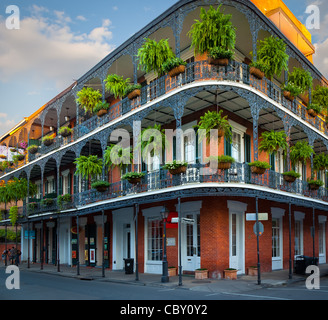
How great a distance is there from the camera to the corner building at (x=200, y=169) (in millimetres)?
15211

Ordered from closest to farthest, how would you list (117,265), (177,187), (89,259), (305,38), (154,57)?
(177,187), (154,57), (117,265), (89,259), (305,38)

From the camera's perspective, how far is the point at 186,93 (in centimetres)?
1509

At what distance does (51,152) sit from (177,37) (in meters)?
12.3

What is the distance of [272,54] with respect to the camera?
1648 centimetres

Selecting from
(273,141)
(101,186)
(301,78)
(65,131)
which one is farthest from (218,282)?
(65,131)

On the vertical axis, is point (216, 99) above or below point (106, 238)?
above

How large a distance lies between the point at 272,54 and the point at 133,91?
6154 mm

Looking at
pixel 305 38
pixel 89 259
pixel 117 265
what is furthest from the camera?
pixel 305 38

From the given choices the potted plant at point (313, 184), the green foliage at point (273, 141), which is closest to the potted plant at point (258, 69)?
the green foliage at point (273, 141)

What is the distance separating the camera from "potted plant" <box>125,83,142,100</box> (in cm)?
1781

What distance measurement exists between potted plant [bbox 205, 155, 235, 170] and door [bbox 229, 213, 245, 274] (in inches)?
117

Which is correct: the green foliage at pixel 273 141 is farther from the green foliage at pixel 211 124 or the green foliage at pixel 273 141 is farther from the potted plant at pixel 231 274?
the potted plant at pixel 231 274

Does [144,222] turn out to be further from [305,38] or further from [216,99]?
[305,38]

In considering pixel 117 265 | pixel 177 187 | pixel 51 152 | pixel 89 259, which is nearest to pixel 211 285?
pixel 177 187
